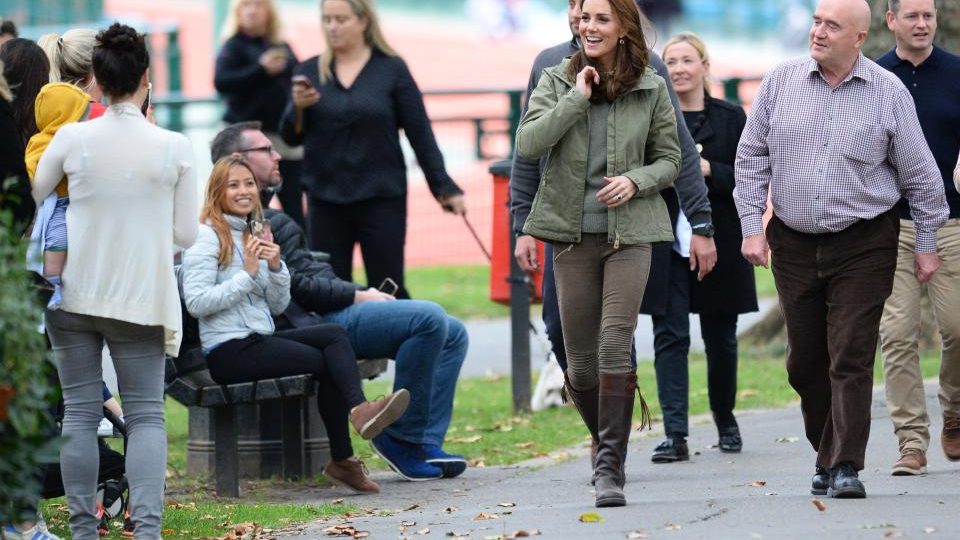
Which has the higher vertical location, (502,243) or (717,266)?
(717,266)

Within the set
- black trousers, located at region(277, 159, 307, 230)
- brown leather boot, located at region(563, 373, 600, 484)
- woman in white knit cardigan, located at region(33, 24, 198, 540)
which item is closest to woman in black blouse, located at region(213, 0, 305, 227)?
black trousers, located at region(277, 159, 307, 230)

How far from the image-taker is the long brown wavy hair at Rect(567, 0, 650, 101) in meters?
7.08

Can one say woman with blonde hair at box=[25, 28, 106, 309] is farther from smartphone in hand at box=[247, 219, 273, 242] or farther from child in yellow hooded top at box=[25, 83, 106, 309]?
smartphone in hand at box=[247, 219, 273, 242]

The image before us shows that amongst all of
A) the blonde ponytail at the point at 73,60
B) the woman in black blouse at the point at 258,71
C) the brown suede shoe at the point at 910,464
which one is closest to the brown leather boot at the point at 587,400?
the brown suede shoe at the point at 910,464

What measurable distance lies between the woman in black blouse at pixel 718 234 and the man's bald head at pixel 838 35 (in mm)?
1746

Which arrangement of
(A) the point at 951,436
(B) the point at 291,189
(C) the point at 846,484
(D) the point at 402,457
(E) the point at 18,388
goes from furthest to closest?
1. (B) the point at 291,189
2. (D) the point at 402,457
3. (A) the point at 951,436
4. (C) the point at 846,484
5. (E) the point at 18,388

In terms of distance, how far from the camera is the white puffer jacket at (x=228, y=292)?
25.4 feet

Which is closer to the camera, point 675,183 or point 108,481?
point 108,481

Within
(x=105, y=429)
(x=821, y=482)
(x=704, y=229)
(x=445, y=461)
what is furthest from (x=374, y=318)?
(x=821, y=482)

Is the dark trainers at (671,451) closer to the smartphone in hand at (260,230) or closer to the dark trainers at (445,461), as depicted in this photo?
the dark trainers at (445,461)

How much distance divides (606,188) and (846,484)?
1.44 metres

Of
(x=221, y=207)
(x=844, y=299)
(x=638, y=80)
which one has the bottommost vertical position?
(x=844, y=299)

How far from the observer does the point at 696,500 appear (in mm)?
7125

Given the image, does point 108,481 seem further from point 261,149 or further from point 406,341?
point 261,149
